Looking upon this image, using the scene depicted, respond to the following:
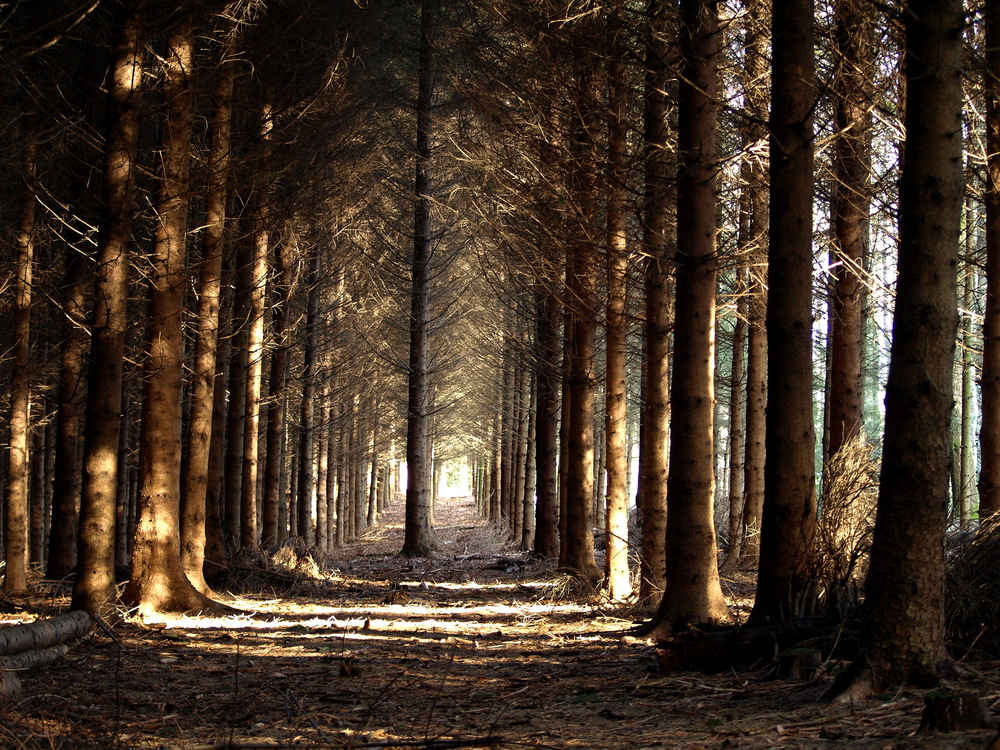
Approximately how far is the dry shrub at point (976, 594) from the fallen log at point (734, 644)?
60cm

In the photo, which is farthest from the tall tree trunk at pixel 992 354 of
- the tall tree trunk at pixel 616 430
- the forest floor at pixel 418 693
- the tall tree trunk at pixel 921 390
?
the tall tree trunk at pixel 921 390

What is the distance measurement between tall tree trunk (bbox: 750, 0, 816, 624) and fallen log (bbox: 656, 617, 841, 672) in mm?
310

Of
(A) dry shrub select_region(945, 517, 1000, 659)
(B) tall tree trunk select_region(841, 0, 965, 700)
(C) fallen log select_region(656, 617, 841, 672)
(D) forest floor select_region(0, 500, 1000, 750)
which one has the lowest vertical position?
(D) forest floor select_region(0, 500, 1000, 750)

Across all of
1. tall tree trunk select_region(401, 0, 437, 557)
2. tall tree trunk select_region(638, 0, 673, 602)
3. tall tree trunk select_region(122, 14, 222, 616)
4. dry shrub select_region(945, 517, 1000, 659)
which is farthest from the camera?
tall tree trunk select_region(401, 0, 437, 557)

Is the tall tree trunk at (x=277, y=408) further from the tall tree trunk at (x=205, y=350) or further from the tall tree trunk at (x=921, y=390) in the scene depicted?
the tall tree trunk at (x=921, y=390)

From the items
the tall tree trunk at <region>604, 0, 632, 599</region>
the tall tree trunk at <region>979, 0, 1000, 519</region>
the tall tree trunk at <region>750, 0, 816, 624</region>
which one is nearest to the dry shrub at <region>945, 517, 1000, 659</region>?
the tall tree trunk at <region>750, 0, 816, 624</region>

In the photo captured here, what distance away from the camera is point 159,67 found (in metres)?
8.75

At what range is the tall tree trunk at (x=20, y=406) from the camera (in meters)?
10.3

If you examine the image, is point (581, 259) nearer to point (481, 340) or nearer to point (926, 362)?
point (926, 362)

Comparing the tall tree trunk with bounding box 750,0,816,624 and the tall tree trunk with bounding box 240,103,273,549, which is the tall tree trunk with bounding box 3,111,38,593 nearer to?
the tall tree trunk with bounding box 240,103,273,549

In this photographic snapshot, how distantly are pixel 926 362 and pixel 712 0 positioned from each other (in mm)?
3682

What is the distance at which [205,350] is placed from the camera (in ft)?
32.3

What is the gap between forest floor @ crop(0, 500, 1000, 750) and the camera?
144 inches

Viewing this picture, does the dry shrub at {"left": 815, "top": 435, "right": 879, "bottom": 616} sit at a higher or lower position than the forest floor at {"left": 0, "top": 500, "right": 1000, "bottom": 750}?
higher
